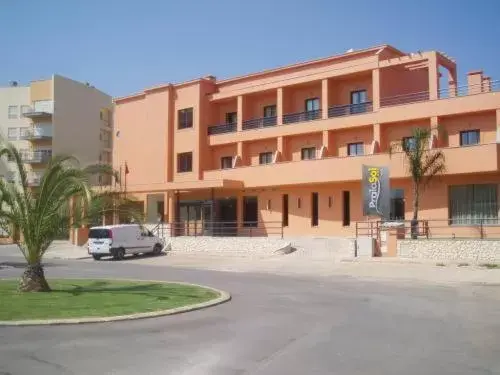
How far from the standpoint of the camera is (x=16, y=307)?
39.1 ft

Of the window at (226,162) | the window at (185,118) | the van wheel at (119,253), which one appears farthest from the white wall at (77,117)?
the van wheel at (119,253)

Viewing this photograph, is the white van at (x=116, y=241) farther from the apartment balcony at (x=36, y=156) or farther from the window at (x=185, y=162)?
the apartment balcony at (x=36, y=156)

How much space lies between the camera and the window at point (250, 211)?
3959cm

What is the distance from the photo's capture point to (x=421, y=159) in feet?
96.2

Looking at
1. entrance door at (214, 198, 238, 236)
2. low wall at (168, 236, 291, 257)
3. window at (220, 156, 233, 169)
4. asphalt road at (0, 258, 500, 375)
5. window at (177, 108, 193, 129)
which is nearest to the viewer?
asphalt road at (0, 258, 500, 375)

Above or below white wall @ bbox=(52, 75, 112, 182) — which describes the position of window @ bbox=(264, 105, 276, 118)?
below

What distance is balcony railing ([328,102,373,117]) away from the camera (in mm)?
35281

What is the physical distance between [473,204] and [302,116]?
43.1 feet

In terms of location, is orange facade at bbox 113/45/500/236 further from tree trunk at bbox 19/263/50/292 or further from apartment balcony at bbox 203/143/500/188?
tree trunk at bbox 19/263/50/292

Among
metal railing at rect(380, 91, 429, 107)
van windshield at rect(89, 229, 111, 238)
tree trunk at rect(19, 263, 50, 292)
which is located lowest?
tree trunk at rect(19, 263, 50, 292)

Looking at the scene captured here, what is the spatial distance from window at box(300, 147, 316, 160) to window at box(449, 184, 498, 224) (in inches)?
392

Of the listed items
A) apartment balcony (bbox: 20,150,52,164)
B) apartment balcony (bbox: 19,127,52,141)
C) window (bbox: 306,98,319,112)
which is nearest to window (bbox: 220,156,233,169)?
window (bbox: 306,98,319,112)

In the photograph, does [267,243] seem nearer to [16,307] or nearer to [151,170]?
[151,170]

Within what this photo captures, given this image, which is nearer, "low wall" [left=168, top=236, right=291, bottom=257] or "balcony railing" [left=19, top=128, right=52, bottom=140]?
"low wall" [left=168, top=236, right=291, bottom=257]
